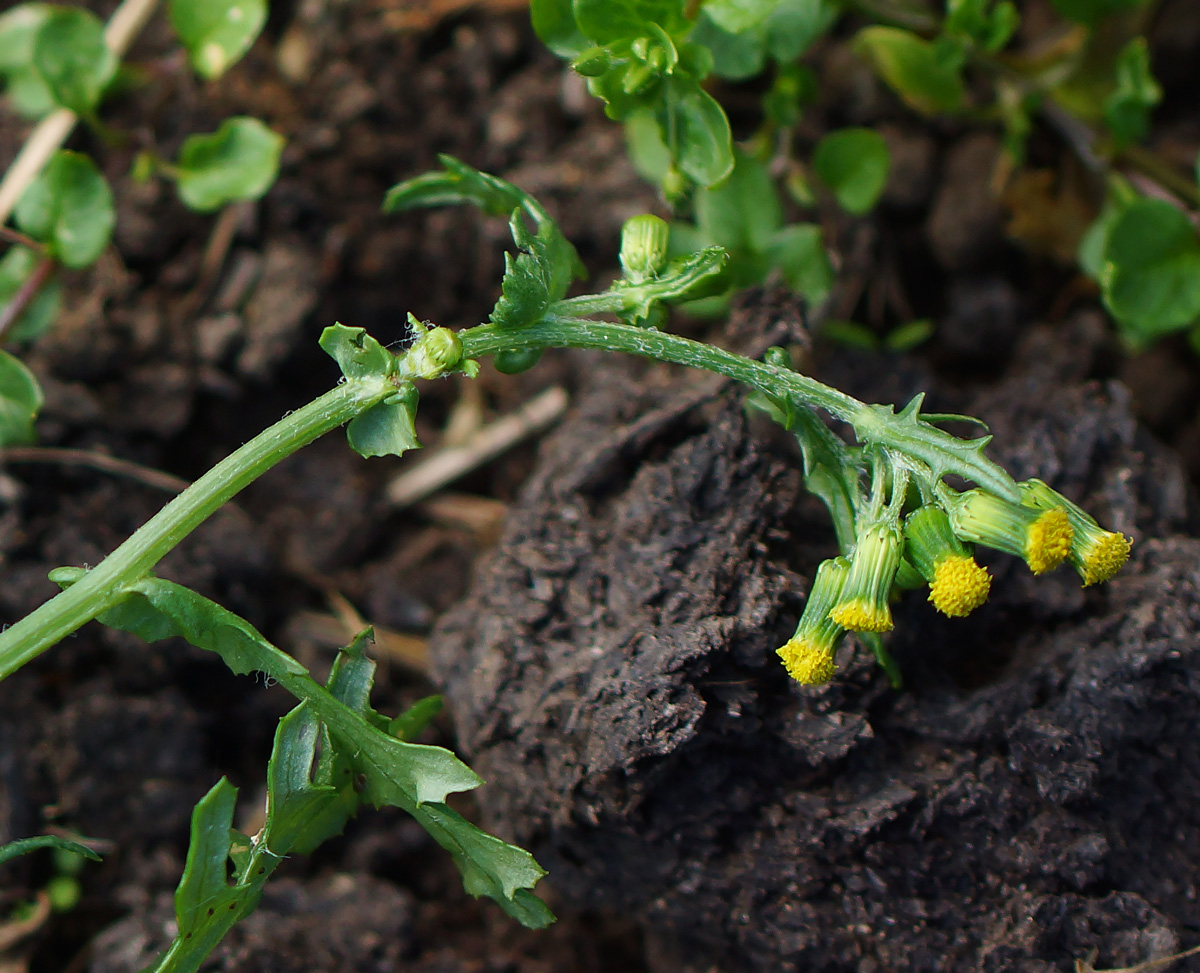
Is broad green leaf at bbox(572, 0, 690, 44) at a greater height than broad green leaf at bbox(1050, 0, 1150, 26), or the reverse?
broad green leaf at bbox(572, 0, 690, 44)

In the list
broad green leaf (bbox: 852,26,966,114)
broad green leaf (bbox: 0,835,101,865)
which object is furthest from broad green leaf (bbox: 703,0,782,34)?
broad green leaf (bbox: 0,835,101,865)

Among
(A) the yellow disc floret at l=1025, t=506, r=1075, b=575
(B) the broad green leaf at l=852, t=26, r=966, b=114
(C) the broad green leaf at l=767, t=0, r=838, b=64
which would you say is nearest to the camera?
(A) the yellow disc floret at l=1025, t=506, r=1075, b=575

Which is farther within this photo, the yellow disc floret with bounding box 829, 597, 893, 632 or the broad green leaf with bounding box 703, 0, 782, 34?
the broad green leaf with bounding box 703, 0, 782, 34

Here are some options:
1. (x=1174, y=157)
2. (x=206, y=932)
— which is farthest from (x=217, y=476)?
(x=1174, y=157)

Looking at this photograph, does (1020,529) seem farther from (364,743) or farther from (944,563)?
(364,743)

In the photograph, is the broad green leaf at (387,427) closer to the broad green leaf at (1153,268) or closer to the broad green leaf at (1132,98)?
the broad green leaf at (1153,268)

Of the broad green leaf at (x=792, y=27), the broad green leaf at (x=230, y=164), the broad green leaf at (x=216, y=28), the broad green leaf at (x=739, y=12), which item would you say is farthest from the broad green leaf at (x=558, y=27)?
the broad green leaf at (x=216, y=28)

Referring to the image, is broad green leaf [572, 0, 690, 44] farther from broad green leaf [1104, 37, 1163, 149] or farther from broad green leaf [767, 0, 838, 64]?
broad green leaf [1104, 37, 1163, 149]
